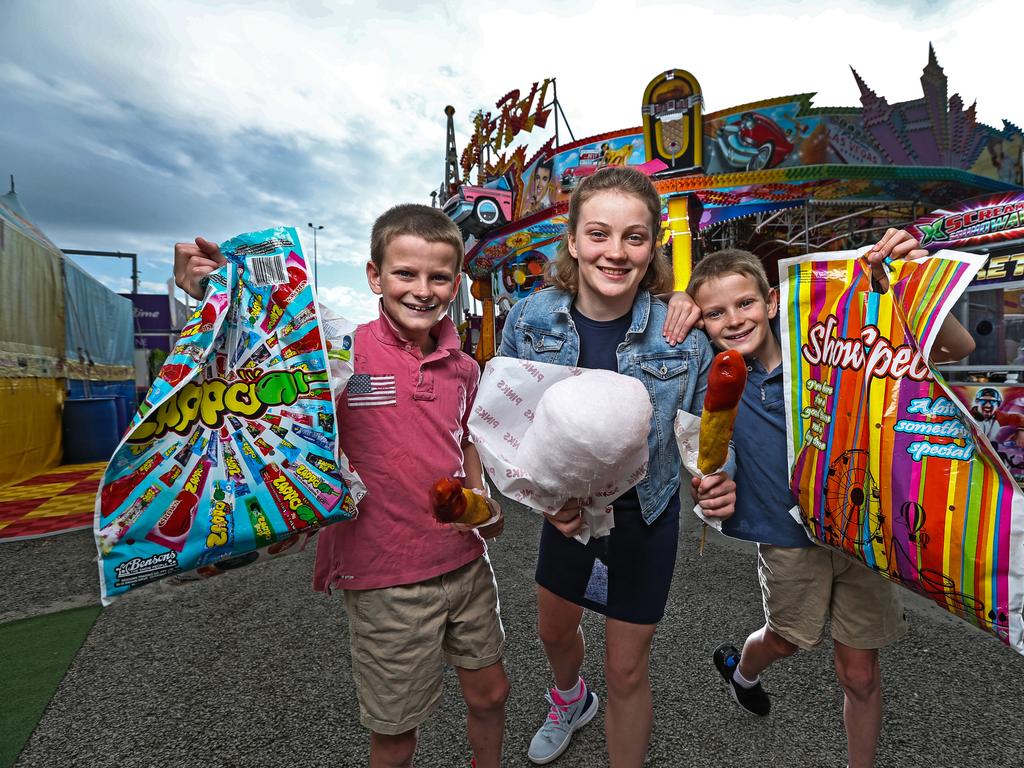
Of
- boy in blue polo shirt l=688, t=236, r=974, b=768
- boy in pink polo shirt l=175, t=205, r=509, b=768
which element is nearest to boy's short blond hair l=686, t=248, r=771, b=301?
boy in blue polo shirt l=688, t=236, r=974, b=768

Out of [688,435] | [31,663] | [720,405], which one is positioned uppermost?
[720,405]

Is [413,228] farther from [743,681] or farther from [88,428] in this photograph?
[88,428]

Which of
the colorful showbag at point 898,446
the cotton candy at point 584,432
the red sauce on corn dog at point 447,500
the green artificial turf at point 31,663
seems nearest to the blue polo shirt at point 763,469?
the colorful showbag at point 898,446

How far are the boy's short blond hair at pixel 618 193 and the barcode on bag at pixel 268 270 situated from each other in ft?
3.03

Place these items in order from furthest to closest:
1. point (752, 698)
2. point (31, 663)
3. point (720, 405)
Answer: point (31, 663)
point (752, 698)
point (720, 405)

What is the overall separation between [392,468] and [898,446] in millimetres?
1361

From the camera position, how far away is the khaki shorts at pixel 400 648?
61.1 inches

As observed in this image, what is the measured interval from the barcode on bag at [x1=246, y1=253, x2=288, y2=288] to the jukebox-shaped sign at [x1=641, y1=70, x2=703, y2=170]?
30.3 feet

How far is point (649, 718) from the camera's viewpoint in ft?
5.61

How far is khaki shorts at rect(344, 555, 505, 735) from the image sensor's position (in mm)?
1553

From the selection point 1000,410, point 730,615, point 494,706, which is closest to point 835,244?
point 1000,410

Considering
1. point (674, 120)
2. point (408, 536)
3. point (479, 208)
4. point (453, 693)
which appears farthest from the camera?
point (479, 208)

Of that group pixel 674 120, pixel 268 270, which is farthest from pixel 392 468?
pixel 674 120

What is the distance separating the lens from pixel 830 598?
6.05ft
